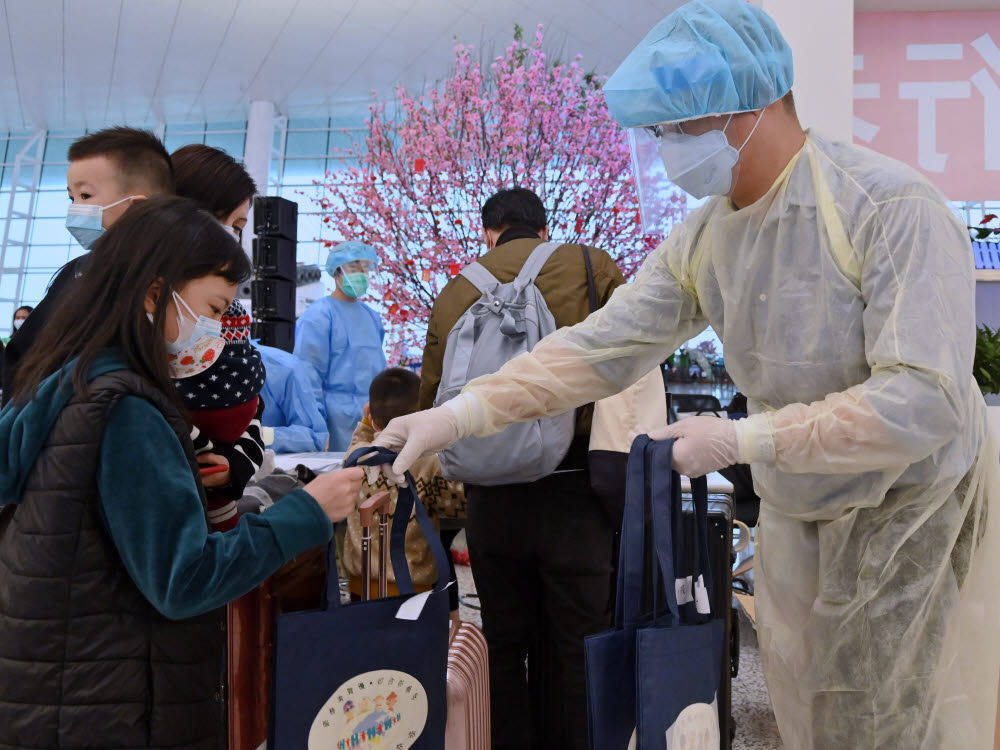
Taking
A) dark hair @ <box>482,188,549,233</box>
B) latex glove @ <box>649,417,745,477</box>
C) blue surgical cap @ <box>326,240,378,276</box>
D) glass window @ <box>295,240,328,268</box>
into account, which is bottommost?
latex glove @ <box>649,417,745,477</box>

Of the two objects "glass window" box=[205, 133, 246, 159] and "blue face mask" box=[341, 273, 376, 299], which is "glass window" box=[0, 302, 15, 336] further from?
"blue face mask" box=[341, 273, 376, 299]

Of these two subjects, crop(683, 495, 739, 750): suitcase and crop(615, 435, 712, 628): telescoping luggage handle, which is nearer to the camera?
crop(615, 435, 712, 628): telescoping luggage handle

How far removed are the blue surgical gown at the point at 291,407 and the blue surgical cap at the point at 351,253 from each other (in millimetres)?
816

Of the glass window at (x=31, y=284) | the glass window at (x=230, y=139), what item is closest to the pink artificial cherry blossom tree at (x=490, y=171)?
the glass window at (x=230, y=139)

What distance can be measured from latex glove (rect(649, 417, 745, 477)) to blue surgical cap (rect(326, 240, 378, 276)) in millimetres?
3454

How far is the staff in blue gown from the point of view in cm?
442

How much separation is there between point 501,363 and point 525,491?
1.10ft

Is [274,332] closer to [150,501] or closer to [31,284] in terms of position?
[150,501]

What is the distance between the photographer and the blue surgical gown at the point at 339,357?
14.5ft

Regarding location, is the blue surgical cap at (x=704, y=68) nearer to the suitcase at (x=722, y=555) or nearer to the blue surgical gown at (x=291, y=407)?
the suitcase at (x=722, y=555)

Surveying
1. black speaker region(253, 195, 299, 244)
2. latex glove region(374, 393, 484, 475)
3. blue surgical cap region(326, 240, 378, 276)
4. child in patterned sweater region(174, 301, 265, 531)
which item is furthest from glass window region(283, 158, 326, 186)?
latex glove region(374, 393, 484, 475)

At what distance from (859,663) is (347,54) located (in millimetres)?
11374

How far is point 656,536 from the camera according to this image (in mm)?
1193

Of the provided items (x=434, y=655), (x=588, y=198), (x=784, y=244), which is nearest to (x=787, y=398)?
(x=784, y=244)
